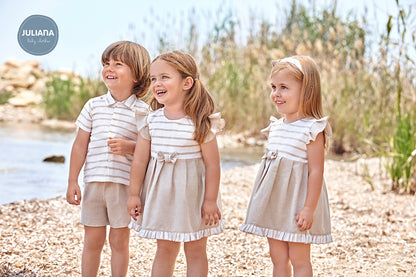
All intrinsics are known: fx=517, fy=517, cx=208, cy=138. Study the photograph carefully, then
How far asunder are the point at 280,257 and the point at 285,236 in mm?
133

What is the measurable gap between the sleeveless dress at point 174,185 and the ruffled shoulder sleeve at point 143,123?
0.10 feet

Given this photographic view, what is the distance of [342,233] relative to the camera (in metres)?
3.32

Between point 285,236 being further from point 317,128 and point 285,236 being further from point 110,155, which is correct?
point 110,155

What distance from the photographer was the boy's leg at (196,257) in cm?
204

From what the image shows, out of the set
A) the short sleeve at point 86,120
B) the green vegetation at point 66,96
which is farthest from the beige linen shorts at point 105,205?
the green vegetation at point 66,96

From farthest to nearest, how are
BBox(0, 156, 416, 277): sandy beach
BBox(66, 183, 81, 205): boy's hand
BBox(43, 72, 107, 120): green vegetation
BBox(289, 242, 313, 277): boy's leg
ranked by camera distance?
BBox(43, 72, 107, 120): green vegetation, BBox(0, 156, 416, 277): sandy beach, BBox(66, 183, 81, 205): boy's hand, BBox(289, 242, 313, 277): boy's leg

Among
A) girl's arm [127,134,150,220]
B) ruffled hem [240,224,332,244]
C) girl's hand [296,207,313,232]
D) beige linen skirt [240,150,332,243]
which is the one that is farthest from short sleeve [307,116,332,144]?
girl's arm [127,134,150,220]

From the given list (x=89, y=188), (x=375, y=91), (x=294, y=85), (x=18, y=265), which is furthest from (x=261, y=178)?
(x=375, y=91)

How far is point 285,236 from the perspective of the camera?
2002 millimetres

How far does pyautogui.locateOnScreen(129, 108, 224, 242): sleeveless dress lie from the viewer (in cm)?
195

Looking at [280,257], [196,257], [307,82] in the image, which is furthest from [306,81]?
[196,257]

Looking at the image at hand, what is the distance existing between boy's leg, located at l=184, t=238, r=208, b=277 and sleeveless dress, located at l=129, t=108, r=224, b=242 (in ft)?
0.23

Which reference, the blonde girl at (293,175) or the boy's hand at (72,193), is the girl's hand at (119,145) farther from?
the blonde girl at (293,175)

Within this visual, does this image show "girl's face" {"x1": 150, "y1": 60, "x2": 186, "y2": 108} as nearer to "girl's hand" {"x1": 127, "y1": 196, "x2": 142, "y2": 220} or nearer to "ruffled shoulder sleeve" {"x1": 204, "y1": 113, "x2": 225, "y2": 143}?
"ruffled shoulder sleeve" {"x1": 204, "y1": 113, "x2": 225, "y2": 143}
